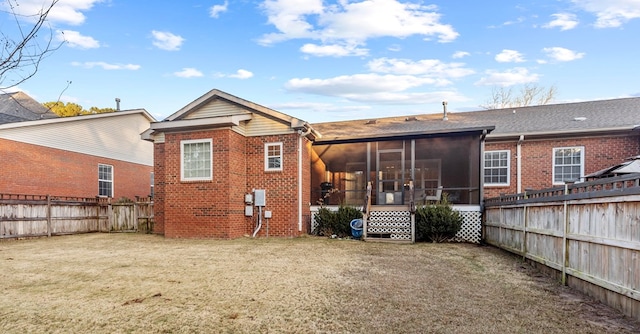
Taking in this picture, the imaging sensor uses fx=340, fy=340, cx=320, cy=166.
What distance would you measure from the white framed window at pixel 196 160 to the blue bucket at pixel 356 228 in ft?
16.3

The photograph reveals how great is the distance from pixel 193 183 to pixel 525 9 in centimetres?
A: 1378

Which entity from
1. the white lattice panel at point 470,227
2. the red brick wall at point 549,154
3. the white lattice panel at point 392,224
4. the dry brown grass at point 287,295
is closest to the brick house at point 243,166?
the white lattice panel at point 470,227

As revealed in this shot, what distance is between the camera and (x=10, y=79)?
120 inches

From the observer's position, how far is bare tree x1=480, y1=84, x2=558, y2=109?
2839 cm

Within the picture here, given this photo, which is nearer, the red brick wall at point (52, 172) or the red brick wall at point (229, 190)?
the red brick wall at point (229, 190)

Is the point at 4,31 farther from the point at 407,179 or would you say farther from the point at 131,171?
the point at 131,171

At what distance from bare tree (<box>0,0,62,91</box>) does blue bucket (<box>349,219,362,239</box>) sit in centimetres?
953

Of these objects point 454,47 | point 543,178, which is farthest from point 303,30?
point 543,178

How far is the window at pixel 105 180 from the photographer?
725 inches

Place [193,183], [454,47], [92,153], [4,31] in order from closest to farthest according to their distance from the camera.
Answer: [4,31]
[193,183]
[454,47]
[92,153]

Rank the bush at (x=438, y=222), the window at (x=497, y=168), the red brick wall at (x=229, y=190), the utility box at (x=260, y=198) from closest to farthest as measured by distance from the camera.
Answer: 1. the bush at (x=438, y=222)
2. the red brick wall at (x=229, y=190)
3. the utility box at (x=260, y=198)
4. the window at (x=497, y=168)

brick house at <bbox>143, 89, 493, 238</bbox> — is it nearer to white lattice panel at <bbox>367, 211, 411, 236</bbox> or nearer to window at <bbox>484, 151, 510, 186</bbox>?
white lattice panel at <bbox>367, 211, 411, 236</bbox>

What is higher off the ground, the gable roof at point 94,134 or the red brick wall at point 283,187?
the gable roof at point 94,134

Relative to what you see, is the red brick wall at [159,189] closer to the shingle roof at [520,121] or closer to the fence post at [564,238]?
the shingle roof at [520,121]
